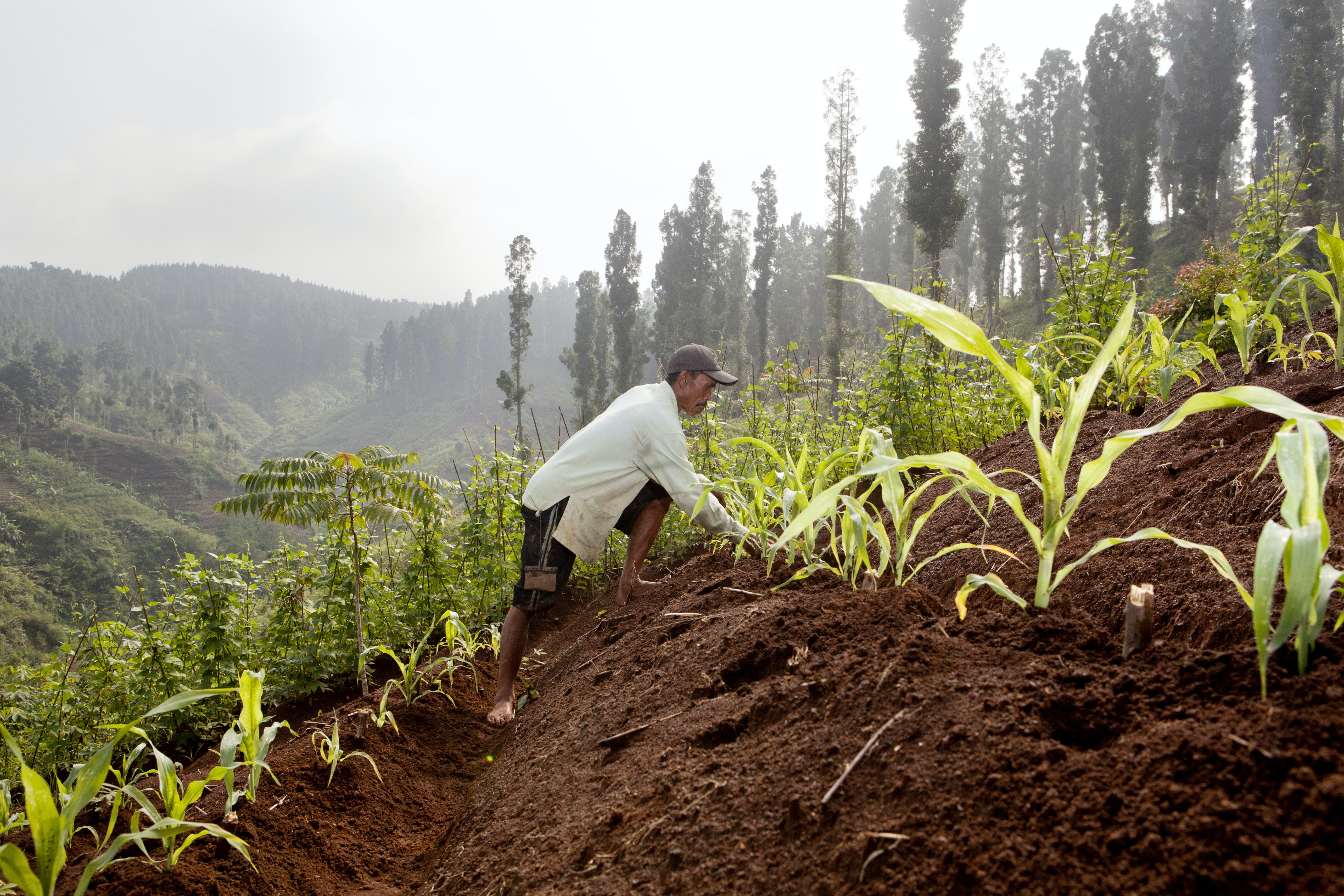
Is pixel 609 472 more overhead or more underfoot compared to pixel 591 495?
more overhead

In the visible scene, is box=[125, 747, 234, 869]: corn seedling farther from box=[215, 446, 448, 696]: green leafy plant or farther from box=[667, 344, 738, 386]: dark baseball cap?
box=[667, 344, 738, 386]: dark baseball cap

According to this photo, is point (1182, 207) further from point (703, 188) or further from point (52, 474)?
point (52, 474)

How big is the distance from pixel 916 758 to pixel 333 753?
6.79 ft

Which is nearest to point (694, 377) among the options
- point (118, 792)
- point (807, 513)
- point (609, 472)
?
point (609, 472)

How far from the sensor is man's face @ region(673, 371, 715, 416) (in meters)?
3.44

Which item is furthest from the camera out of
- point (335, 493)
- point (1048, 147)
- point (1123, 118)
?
point (1048, 147)

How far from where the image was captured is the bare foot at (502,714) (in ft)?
9.52

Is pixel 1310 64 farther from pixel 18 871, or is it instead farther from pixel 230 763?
pixel 18 871

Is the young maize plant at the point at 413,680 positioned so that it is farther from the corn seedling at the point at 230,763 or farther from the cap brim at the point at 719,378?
the cap brim at the point at 719,378

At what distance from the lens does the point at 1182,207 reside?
1089 inches

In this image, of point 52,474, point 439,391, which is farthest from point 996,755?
point 439,391

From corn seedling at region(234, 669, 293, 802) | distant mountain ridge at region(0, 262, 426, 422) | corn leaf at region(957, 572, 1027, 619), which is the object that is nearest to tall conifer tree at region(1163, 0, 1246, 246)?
corn leaf at region(957, 572, 1027, 619)

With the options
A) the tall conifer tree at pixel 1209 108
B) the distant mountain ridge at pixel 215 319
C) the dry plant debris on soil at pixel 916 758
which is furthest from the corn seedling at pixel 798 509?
the distant mountain ridge at pixel 215 319

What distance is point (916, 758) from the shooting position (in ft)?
3.30
